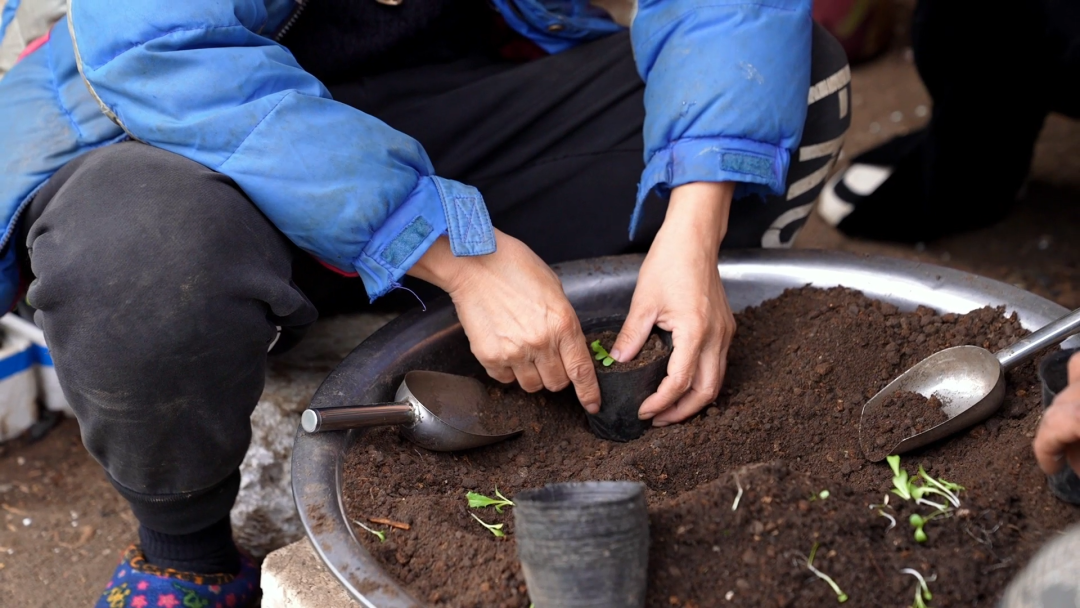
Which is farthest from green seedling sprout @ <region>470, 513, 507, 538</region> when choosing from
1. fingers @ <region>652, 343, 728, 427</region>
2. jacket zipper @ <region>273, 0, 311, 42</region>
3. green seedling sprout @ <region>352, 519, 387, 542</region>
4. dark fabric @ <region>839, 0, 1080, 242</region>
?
dark fabric @ <region>839, 0, 1080, 242</region>

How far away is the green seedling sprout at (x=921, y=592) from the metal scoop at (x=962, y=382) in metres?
0.30

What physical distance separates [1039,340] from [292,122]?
101cm

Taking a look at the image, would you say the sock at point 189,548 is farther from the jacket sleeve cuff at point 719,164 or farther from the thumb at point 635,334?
the jacket sleeve cuff at point 719,164

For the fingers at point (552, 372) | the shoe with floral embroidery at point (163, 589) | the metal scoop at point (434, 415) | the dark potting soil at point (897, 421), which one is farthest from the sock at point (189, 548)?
the dark potting soil at point (897, 421)

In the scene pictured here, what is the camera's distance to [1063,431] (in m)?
0.90

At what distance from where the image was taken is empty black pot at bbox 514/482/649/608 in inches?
34.2

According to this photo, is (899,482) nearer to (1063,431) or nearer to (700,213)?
(1063,431)

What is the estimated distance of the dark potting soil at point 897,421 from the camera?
1.24 m

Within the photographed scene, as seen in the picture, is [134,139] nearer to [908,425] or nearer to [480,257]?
[480,257]

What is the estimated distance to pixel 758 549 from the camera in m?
0.96

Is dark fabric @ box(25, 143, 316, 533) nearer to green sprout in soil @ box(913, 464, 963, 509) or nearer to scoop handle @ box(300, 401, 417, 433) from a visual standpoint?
scoop handle @ box(300, 401, 417, 433)

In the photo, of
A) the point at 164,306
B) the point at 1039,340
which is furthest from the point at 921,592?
the point at 164,306

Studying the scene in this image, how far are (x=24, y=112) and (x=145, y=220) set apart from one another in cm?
43

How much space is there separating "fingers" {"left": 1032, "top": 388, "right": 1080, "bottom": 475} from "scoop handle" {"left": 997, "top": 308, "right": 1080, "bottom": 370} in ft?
0.98
